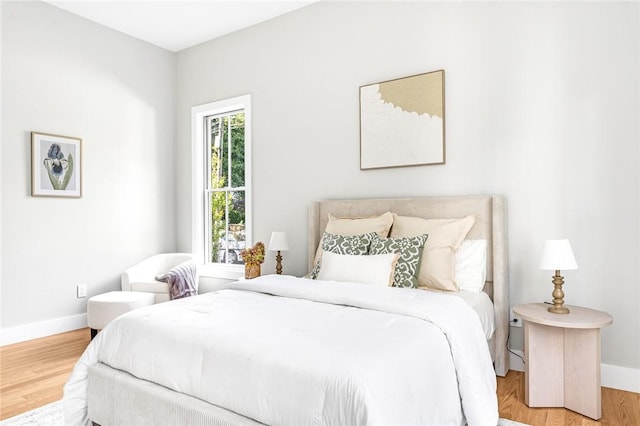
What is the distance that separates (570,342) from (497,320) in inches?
18.1

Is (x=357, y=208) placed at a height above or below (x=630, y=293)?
above

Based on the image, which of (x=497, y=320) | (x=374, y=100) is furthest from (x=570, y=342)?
(x=374, y=100)

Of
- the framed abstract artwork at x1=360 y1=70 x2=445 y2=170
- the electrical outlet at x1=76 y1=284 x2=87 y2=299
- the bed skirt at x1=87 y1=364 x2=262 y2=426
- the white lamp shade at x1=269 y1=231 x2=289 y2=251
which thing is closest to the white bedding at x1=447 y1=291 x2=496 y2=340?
the framed abstract artwork at x1=360 y1=70 x2=445 y2=170

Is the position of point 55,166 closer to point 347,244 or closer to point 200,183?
point 200,183

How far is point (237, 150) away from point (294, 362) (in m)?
3.43

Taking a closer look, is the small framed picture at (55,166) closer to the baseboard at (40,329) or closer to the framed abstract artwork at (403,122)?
the baseboard at (40,329)

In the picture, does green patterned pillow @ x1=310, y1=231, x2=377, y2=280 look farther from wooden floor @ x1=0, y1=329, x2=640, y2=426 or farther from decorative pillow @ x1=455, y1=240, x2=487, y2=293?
wooden floor @ x1=0, y1=329, x2=640, y2=426

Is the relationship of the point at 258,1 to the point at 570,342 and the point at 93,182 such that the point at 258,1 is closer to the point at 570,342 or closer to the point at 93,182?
the point at 93,182

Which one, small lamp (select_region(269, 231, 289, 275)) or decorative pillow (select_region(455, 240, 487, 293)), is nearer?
decorative pillow (select_region(455, 240, 487, 293))

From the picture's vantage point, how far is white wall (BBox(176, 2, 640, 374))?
8.29 feet

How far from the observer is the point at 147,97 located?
4.61 metres

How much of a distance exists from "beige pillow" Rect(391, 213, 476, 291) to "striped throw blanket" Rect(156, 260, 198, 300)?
87.8 inches

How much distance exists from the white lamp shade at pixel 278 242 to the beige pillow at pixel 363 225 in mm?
535

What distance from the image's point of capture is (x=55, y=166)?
3771mm
